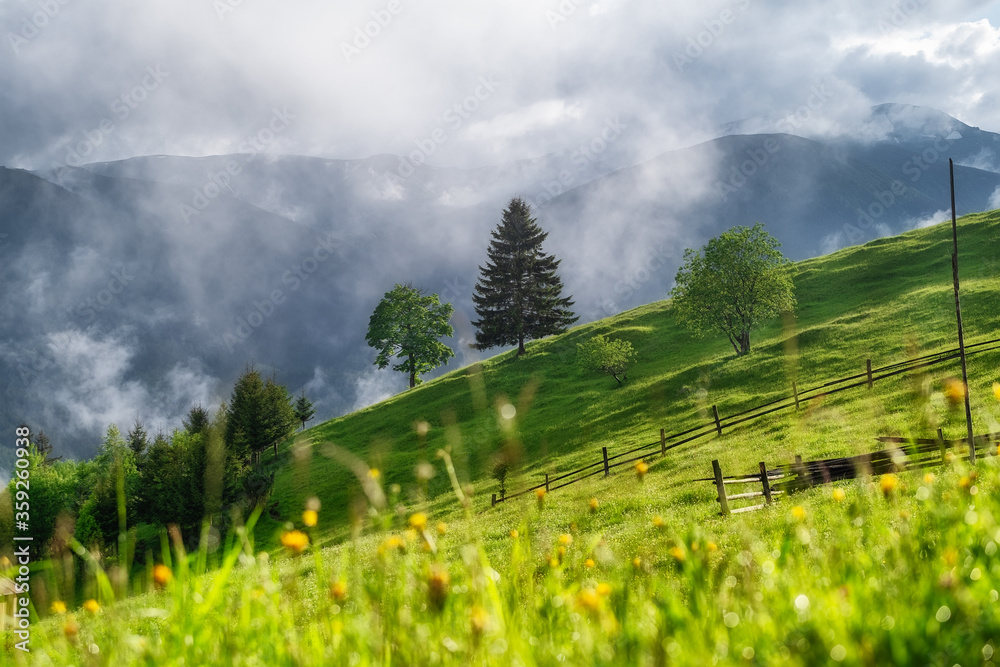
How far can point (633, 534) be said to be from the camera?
11.6 meters

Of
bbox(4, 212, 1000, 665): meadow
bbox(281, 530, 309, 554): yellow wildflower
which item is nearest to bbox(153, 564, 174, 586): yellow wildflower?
bbox(4, 212, 1000, 665): meadow

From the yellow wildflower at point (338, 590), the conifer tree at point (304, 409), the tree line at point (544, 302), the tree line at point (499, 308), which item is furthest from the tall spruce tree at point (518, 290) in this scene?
the yellow wildflower at point (338, 590)

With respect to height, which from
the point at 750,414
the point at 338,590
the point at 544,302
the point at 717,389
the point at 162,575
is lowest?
the point at 750,414

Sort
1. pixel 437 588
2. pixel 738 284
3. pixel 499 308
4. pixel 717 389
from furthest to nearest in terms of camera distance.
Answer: pixel 499 308 → pixel 738 284 → pixel 717 389 → pixel 437 588

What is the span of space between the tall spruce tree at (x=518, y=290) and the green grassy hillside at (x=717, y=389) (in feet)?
8.80

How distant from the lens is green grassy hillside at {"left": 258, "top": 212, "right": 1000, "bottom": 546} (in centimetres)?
2600

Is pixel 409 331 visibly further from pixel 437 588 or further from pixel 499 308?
pixel 437 588

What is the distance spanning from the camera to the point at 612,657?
57.0 inches

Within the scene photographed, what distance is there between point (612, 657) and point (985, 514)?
170cm

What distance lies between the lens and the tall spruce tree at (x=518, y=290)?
69125 millimetres

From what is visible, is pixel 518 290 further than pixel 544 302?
Yes

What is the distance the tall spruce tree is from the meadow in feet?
9.76

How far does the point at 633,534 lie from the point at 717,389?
33.0 m

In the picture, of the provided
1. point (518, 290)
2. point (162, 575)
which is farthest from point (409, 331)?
point (162, 575)
